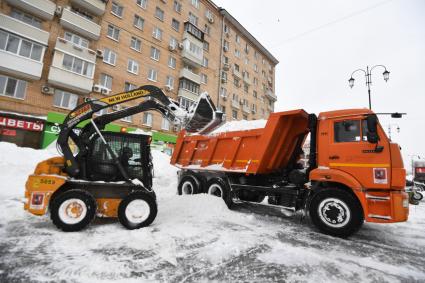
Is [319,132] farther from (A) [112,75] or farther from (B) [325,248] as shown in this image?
(A) [112,75]

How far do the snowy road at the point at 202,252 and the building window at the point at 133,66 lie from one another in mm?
18751

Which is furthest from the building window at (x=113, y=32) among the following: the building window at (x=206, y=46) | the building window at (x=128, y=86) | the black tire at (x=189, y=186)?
the black tire at (x=189, y=186)

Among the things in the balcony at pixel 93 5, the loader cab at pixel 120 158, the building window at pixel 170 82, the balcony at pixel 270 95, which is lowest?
the loader cab at pixel 120 158

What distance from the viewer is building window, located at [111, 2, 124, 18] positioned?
22019mm

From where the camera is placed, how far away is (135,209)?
4.89 meters

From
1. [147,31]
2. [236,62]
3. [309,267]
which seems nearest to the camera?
[309,267]

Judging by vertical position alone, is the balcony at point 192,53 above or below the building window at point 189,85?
above

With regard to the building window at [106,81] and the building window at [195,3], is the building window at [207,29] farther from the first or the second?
the building window at [106,81]

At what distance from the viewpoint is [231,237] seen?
4625mm

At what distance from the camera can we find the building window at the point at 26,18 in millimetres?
16922

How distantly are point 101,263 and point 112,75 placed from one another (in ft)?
68.4

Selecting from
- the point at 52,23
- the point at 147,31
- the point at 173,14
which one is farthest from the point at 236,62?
the point at 52,23

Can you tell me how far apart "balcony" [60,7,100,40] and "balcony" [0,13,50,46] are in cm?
199

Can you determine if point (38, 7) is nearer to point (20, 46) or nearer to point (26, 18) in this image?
point (26, 18)
